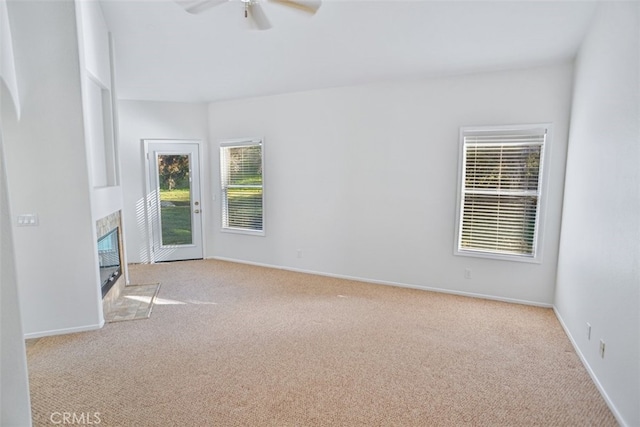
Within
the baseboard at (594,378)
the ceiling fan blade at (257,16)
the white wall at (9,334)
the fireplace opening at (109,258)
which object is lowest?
the baseboard at (594,378)

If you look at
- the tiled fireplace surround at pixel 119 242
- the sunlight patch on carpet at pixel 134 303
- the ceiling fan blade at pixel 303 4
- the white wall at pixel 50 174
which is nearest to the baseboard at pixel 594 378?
the ceiling fan blade at pixel 303 4

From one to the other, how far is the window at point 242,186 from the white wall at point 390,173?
0.63ft

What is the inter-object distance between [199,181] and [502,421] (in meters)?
5.44

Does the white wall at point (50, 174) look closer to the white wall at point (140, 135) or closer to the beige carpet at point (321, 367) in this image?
the beige carpet at point (321, 367)

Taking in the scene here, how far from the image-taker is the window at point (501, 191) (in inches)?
158

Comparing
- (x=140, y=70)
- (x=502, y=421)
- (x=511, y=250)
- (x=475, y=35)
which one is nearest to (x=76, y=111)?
(x=140, y=70)

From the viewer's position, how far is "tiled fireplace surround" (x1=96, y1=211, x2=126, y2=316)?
3.72 metres

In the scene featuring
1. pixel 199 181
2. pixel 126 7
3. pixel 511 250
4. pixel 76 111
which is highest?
pixel 126 7

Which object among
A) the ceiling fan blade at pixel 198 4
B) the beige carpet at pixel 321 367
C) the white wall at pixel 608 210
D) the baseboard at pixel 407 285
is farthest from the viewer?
the baseboard at pixel 407 285

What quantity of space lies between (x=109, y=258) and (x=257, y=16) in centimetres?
328

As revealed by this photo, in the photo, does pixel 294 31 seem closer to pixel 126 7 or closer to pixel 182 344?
pixel 126 7

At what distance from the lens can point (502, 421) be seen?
216 centimetres

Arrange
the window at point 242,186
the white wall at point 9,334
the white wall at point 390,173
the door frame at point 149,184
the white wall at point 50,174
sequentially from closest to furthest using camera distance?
1. the white wall at point 9,334
2. the white wall at point 50,174
3. the white wall at point 390,173
4. the window at point 242,186
5. the door frame at point 149,184

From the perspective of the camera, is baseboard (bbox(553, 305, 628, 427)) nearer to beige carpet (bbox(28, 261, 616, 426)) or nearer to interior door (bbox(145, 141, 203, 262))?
beige carpet (bbox(28, 261, 616, 426))
